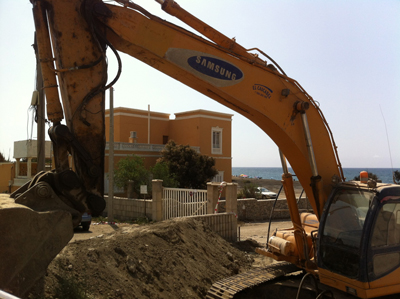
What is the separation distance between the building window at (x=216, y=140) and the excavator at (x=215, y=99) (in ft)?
80.8

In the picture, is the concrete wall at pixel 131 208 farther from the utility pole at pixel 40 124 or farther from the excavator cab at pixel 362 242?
the excavator cab at pixel 362 242

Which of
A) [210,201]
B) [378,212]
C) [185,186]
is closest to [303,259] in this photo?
[378,212]

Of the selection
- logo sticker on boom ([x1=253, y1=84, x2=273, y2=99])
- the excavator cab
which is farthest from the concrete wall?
the excavator cab

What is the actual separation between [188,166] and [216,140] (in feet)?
26.7

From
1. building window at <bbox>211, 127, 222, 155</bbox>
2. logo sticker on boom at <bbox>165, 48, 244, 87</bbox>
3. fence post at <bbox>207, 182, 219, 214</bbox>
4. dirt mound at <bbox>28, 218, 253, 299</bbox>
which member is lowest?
dirt mound at <bbox>28, 218, 253, 299</bbox>

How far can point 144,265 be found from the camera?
21.6 ft

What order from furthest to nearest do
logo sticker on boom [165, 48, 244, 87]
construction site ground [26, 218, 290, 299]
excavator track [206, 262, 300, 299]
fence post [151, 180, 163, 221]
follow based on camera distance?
fence post [151, 180, 163, 221] → construction site ground [26, 218, 290, 299] → excavator track [206, 262, 300, 299] → logo sticker on boom [165, 48, 244, 87]

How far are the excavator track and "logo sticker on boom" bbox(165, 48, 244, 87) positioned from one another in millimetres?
2832

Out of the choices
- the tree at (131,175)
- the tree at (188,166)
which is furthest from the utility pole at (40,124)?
the tree at (188,166)

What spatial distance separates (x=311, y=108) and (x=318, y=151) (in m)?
0.65

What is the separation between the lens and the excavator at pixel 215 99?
3887mm

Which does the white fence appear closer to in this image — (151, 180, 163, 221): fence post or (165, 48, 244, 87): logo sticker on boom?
(151, 180, 163, 221): fence post

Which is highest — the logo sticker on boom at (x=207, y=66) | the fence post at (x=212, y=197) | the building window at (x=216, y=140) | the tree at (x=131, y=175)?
the building window at (x=216, y=140)

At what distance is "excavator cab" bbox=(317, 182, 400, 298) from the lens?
14.2 feet
